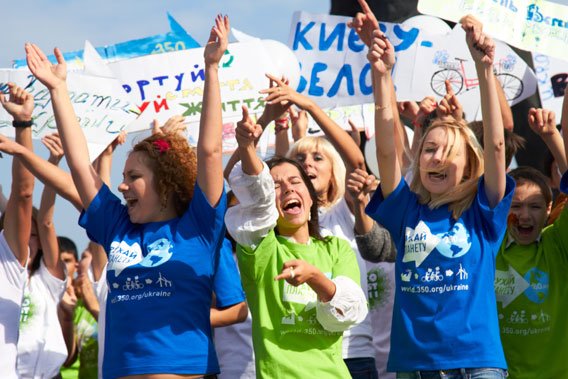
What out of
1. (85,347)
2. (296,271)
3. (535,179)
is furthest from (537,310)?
(85,347)

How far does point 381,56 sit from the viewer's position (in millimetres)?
3457

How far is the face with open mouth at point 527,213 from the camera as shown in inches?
159

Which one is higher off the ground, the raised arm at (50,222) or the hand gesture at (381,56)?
the hand gesture at (381,56)

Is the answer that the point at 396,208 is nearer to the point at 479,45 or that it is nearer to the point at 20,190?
the point at 479,45

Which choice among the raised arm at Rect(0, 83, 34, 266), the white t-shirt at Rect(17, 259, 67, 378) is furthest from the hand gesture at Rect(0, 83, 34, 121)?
the white t-shirt at Rect(17, 259, 67, 378)

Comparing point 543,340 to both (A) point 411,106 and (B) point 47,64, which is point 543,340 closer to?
(A) point 411,106

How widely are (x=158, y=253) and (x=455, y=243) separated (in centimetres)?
121

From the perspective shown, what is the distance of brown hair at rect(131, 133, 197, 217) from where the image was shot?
3432 millimetres

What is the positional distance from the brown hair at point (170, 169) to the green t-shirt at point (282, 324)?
1.13 feet

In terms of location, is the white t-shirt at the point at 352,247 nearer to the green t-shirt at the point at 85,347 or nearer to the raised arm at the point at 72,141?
the raised arm at the point at 72,141

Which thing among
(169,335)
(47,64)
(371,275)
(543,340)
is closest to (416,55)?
(371,275)

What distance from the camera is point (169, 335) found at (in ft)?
10.3

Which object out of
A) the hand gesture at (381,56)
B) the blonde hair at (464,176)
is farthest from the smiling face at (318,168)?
the hand gesture at (381,56)

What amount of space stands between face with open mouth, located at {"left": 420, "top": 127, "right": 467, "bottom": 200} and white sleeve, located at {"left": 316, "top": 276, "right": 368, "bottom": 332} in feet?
1.87
